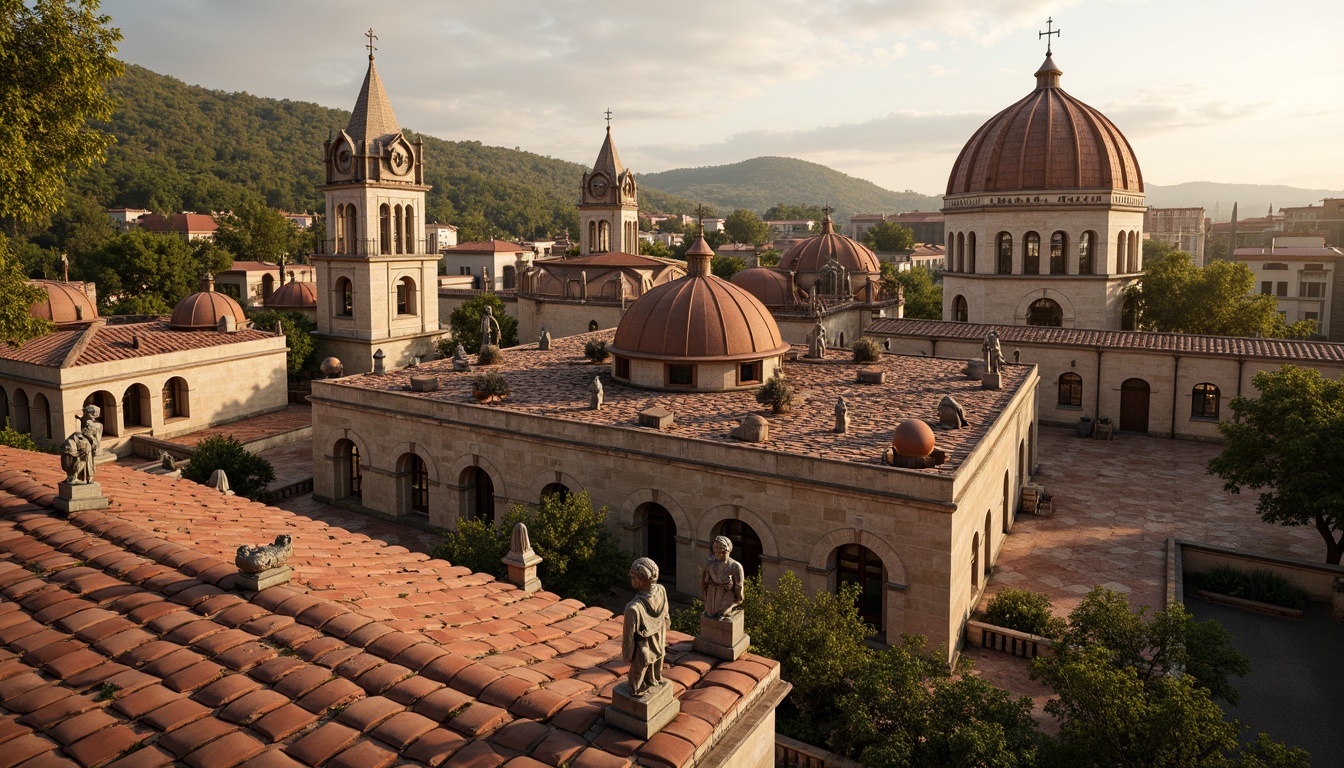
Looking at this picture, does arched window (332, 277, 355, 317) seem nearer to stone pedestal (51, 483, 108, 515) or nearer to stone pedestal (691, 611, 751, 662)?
stone pedestal (51, 483, 108, 515)

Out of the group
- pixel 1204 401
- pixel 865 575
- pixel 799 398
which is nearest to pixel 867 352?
pixel 799 398

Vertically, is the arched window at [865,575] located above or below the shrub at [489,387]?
below

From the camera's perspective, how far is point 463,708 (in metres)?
8.89

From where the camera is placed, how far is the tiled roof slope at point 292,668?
818 cm

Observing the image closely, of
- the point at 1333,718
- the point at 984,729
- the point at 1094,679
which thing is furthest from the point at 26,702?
the point at 1333,718

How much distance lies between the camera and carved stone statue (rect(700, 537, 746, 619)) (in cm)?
1040

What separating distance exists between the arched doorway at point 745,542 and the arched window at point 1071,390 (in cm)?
2730

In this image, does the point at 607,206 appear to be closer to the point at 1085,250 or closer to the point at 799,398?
the point at 1085,250

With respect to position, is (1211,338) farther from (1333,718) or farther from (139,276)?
(139,276)

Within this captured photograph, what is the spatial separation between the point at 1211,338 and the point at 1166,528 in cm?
1730

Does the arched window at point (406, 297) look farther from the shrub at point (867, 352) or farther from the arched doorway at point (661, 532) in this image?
the arched doorway at point (661, 532)

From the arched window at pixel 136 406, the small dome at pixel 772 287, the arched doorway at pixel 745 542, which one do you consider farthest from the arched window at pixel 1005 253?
the arched window at pixel 136 406

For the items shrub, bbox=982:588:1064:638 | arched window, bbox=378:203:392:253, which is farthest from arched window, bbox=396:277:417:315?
shrub, bbox=982:588:1064:638

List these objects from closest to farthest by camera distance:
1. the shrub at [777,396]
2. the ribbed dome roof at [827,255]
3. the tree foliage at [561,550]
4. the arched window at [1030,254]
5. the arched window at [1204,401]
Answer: the tree foliage at [561,550], the shrub at [777,396], the arched window at [1204,401], the arched window at [1030,254], the ribbed dome roof at [827,255]
